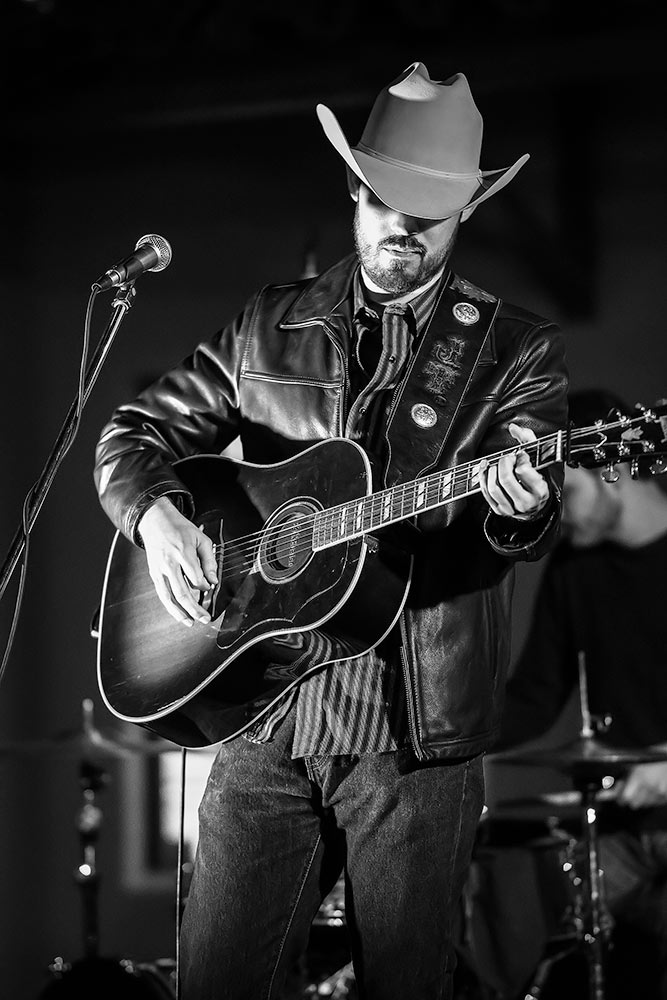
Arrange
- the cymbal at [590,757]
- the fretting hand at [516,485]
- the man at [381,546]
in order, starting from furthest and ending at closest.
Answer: the cymbal at [590,757]
the man at [381,546]
the fretting hand at [516,485]

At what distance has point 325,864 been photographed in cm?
213

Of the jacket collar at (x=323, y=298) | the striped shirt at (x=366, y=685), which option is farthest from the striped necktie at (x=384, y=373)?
the jacket collar at (x=323, y=298)

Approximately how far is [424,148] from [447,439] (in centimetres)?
54

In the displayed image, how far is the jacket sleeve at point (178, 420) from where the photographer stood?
229 cm

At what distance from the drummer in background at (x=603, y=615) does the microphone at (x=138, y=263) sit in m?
2.21

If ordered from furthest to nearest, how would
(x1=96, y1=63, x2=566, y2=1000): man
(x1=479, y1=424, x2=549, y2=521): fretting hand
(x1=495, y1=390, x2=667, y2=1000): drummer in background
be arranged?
(x1=495, y1=390, x2=667, y2=1000): drummer in background, (x1=96, y1=63, x2=566, y2=1000): man, (x1=479, y1=424, x2=549, y2=521): fretting hand

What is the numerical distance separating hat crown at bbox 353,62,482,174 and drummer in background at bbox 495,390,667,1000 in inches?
78.0

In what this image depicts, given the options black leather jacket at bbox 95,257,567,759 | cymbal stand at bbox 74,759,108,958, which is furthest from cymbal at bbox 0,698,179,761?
black leather jacket at bbox 95,257,567,759

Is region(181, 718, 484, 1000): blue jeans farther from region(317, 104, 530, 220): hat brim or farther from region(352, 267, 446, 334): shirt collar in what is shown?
region(317, 104, 530, 220): hat brim

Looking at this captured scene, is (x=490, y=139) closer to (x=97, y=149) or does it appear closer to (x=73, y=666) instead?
(x=97, y=149)

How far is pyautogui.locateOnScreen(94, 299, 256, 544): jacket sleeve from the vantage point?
2291mm

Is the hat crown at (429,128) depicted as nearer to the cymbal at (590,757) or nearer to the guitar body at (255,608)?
the guitar body at (255,608)

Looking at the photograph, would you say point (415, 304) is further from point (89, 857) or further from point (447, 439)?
point (89, 857)

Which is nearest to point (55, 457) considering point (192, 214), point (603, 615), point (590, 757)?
point (590, 757)
